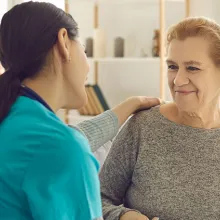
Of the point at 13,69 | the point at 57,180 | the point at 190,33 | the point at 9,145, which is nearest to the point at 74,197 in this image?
the point at 57,180

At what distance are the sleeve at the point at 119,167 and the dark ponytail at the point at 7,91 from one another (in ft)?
2.16

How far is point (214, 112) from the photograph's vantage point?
1.68m

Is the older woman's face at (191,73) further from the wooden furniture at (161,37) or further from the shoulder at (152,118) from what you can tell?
the wooden furniture at (161,37)

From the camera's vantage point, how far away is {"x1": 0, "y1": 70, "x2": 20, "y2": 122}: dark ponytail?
997 mm

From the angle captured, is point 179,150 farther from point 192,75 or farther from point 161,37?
point 161,37

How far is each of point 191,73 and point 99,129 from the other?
35 cm

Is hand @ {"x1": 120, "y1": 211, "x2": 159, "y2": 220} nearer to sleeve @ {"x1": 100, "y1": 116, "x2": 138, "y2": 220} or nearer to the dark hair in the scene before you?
sleeve @ {"x1": 100, "y1": 116, "x2": 138, "y2": 220}

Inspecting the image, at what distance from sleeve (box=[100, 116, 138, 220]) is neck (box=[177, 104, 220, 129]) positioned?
0.55ft

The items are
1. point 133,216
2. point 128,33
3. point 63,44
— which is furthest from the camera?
point 128,33

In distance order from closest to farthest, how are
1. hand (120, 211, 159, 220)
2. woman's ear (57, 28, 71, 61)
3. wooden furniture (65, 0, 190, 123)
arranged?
woman's ear (57, 28, 71, 61) → hand (120, 211, 159, 220) → wooden furniture (65, 0, 190, 123)

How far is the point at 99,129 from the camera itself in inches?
59.6

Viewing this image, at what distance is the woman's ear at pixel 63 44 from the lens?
Answer: 1041 mm

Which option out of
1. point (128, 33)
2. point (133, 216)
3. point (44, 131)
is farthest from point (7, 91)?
point (128, 33)

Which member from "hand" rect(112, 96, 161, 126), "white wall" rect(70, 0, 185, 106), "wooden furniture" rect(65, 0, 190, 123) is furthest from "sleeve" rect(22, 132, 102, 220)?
"white wall" rect(70, 0, 185, 106)
